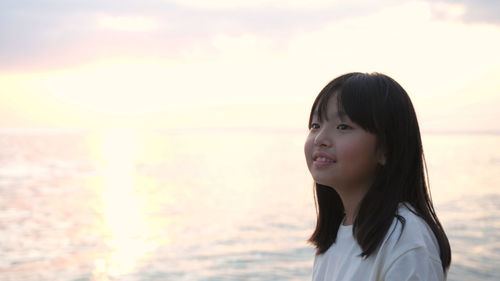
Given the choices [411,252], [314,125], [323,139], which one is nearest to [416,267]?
[411,252]

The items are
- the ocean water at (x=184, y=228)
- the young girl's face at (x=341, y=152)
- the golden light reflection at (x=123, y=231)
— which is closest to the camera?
the young girl's face at (x=341, y=152)

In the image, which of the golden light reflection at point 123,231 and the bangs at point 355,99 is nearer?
the bangs at point 355,99

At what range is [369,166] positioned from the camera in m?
1.95

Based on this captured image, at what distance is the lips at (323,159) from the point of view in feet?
6.40

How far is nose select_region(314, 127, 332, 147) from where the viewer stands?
6.37 ft

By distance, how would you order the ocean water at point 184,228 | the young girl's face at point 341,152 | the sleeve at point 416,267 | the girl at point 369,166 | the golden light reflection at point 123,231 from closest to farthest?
1. the sleeve at point 416,267
2. the girl at point 369,166
3. the young girl's face at point 341,152
4. the ocean water at point 184,228
5. the golden light reflection at point 123,231

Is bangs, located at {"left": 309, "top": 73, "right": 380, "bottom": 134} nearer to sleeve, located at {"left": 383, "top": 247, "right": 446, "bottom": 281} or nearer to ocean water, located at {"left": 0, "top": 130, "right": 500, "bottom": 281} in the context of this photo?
sleeve, located at {"left": 383, "top": 247, "right": 446, "bottom": 281}

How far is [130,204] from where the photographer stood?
28.4 meters

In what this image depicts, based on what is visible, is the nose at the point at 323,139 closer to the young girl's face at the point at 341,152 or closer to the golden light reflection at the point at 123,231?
the young girl's face at the point at 341,152

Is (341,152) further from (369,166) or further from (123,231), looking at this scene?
(123,231)

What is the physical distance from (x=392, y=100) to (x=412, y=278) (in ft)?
1.88

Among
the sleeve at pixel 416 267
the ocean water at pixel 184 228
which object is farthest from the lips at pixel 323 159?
the ocean water at pixel 184 228

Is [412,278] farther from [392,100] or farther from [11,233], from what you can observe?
[11,233]

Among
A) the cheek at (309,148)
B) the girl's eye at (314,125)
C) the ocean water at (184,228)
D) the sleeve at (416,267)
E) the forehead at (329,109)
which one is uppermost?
the forehead at (329,109)
